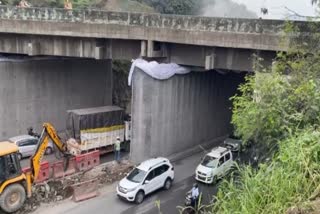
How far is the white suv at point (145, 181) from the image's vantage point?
16989 millimetres

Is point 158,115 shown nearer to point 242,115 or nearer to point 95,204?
point 95,204

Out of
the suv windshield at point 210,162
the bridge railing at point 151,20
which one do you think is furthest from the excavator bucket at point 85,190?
the bridge railing at point 151,20

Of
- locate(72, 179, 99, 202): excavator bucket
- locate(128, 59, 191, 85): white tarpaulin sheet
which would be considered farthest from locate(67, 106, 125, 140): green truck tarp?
locate(72, 179, 99, 202): excavator bucket

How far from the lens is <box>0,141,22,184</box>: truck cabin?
14477mm

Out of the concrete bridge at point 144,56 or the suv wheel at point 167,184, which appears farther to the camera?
the concrete bridge at point 144,56

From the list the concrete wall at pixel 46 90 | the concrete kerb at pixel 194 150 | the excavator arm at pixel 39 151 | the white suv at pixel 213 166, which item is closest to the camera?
the excavator arm at pixel 39 151

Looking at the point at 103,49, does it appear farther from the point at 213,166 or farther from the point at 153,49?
the point at 213,166

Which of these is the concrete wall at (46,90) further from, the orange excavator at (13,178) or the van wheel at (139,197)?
the van wheel at (139,197)

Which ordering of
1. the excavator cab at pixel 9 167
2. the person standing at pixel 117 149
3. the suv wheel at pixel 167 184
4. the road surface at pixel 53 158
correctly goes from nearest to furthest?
the excavator cab at pixel 9 167 < the suv wheel at pixel 167 184 < the person standing at pixel 117 149 < the road surface at pixel 53 158

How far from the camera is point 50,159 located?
22281mm

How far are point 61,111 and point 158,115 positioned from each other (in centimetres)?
896

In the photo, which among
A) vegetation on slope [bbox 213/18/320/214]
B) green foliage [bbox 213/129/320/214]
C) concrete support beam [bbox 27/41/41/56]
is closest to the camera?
→ green foliage [bbox 213/129/320/214]

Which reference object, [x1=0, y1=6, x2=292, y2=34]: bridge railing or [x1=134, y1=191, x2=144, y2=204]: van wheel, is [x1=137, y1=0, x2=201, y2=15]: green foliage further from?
[x1=134, y1=191, x2=144, y2=204]: van wheel

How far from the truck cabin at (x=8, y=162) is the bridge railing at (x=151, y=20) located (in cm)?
970
